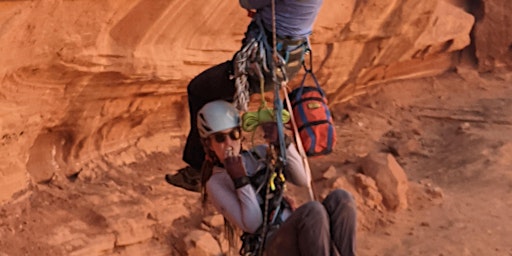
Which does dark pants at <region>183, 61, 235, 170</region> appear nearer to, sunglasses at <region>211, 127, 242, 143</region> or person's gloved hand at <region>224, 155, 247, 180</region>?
sunglasses at <region>211, 127, 242, 143</region>

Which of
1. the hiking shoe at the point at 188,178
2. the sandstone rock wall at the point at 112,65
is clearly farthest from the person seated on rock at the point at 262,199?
the sandstone rock wall at the point at 112,65

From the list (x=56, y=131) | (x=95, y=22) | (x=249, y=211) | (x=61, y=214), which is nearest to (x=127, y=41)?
(x=95, y=22)

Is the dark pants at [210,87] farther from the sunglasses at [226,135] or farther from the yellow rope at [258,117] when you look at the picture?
the yellow rope at [258,117]

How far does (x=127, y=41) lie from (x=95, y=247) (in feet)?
5.17

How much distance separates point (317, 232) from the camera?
467cm

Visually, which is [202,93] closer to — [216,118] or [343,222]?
[216,118]

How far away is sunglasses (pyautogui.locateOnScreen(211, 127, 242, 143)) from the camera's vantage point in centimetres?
516

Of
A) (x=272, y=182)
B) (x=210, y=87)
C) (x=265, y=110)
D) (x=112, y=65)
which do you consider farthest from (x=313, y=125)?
(x=112, y=65)

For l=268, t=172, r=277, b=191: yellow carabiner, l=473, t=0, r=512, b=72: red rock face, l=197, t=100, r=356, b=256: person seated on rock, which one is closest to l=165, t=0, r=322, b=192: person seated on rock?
l=197, t=100, r=356, b=256: person seated on rock

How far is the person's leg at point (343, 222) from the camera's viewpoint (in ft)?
15.6

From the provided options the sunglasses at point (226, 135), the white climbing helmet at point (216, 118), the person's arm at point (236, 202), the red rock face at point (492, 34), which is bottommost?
the red rock face at point (492, 34)

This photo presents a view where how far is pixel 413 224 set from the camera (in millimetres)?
8391

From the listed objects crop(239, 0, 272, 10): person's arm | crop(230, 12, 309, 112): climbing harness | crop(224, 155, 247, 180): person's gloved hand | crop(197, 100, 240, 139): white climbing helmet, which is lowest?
crop(224, 155, 247, 180): person's gloved hand

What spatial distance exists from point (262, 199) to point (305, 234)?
47 cm
